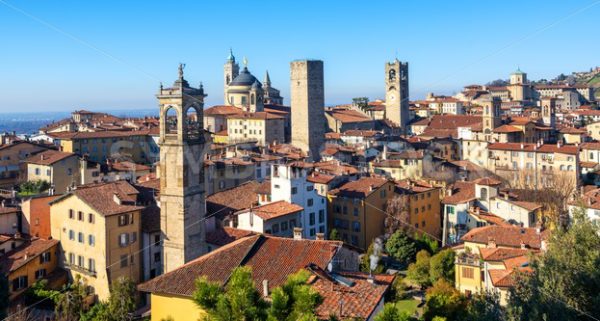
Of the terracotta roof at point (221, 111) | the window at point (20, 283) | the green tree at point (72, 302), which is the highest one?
the terracotta roof at point (221, 111)

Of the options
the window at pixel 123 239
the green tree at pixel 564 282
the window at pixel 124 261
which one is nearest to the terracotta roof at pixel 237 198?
the window at pixel 123 239

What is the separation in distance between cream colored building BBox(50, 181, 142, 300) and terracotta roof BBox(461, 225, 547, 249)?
41.4ft

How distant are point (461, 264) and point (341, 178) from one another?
1211cm

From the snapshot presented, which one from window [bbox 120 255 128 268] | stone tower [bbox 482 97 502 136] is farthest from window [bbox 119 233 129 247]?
stone tower [bbox 482 97 502 136]

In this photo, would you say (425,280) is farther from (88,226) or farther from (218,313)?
(218,313)

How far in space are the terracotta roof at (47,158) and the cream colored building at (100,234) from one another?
14.7 m

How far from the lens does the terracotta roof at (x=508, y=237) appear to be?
23.7 metres

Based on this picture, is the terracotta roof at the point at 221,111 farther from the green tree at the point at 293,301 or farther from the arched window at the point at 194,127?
the green tree at the point at 293,301

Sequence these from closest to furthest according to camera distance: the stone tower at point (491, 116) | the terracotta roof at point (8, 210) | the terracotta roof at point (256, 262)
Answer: the terracotta roof at point (256, 262)
the terracotta roof at point (8, 210)
the stone tower at point (491, 116)

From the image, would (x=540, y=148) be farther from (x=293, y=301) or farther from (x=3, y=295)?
(x=293, y=301)

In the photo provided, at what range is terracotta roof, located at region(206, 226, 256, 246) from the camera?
23375 millimetres

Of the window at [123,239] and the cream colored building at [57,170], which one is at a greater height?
the cream colored building at [57,170]

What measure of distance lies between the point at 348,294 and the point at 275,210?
14.3 metres

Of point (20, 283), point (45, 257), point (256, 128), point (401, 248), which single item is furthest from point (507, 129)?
point (20, 283)
